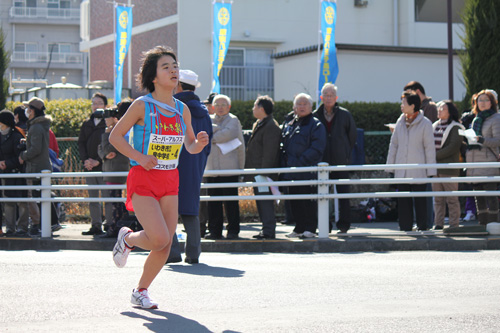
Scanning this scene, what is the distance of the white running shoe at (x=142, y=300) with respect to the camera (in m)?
6.29

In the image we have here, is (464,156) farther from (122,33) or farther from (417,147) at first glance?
(122,33)

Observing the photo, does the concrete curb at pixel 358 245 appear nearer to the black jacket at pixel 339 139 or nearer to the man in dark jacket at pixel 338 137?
the man in dark jacket at pixel 338 137

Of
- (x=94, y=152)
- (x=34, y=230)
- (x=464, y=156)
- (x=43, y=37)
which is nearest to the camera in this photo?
(x=34, y=230)

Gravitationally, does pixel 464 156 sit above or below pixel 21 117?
below

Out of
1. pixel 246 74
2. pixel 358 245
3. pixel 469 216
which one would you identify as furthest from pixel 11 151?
pixel 246 74

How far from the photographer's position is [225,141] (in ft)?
38.2

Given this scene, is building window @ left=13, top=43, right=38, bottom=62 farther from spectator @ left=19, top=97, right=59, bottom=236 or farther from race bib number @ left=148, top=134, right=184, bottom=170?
race bib number @ left=148, top=134, right=184, bottom=170

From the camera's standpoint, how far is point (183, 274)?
8234 millimetres

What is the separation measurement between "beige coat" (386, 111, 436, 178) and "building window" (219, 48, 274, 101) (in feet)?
56.1

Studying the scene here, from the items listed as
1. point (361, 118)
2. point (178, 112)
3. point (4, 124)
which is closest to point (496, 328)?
point (178, 112)

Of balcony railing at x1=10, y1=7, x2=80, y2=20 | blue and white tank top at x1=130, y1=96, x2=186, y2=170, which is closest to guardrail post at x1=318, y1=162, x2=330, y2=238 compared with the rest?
blue and white tank top at x1=130, y1=96, x2=186, y2=170

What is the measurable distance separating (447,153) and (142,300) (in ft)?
23.1

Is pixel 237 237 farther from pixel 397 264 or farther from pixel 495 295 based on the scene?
pixel 495 295

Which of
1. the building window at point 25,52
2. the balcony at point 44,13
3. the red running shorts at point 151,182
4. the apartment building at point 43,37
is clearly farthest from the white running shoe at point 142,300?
the building window at point 25,52
